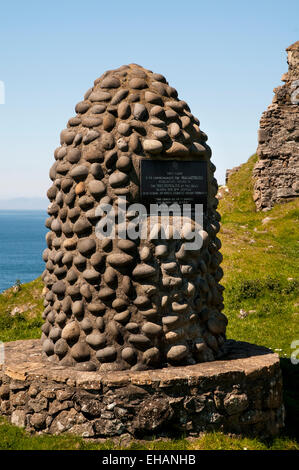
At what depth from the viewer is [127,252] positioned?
249 inches

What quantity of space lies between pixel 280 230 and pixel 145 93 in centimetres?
1279

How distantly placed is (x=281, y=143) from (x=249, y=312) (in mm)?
11343

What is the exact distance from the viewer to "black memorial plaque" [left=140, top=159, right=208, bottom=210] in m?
6.55

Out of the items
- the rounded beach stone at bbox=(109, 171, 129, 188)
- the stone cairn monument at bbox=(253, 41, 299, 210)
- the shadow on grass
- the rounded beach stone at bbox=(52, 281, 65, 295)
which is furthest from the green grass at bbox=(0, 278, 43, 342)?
the stone cairn monument at bbox=(253, 41, 299, 210)

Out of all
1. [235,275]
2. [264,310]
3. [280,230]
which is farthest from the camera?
[280,230]

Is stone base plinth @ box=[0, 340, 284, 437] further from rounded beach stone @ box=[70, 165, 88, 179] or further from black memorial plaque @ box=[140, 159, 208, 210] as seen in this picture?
rounded beach stone @ box=[70, 165, 88, 179]

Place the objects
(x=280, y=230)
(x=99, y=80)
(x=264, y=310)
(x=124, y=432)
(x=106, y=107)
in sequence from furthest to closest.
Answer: (x=280, y=230)
(x=264, y=310)
(x=99, y=80)
(x=106, y=107)
(x=124, y=432)

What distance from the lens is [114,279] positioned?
6277mm

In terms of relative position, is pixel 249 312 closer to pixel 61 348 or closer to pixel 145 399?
pixel 61 348

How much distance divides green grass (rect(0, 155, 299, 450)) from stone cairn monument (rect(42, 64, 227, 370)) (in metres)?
0.92

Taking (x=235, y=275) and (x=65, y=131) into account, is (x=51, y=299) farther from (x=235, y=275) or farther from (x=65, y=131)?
(x=235, y=275)

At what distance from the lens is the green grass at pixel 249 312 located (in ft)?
19.1

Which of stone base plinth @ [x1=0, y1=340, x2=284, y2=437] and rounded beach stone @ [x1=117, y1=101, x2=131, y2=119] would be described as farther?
rounded beach stone @ [x1=117, y1=101, x2=131, y2=119]

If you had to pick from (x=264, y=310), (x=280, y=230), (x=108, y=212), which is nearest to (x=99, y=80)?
(x=108, y=212)
